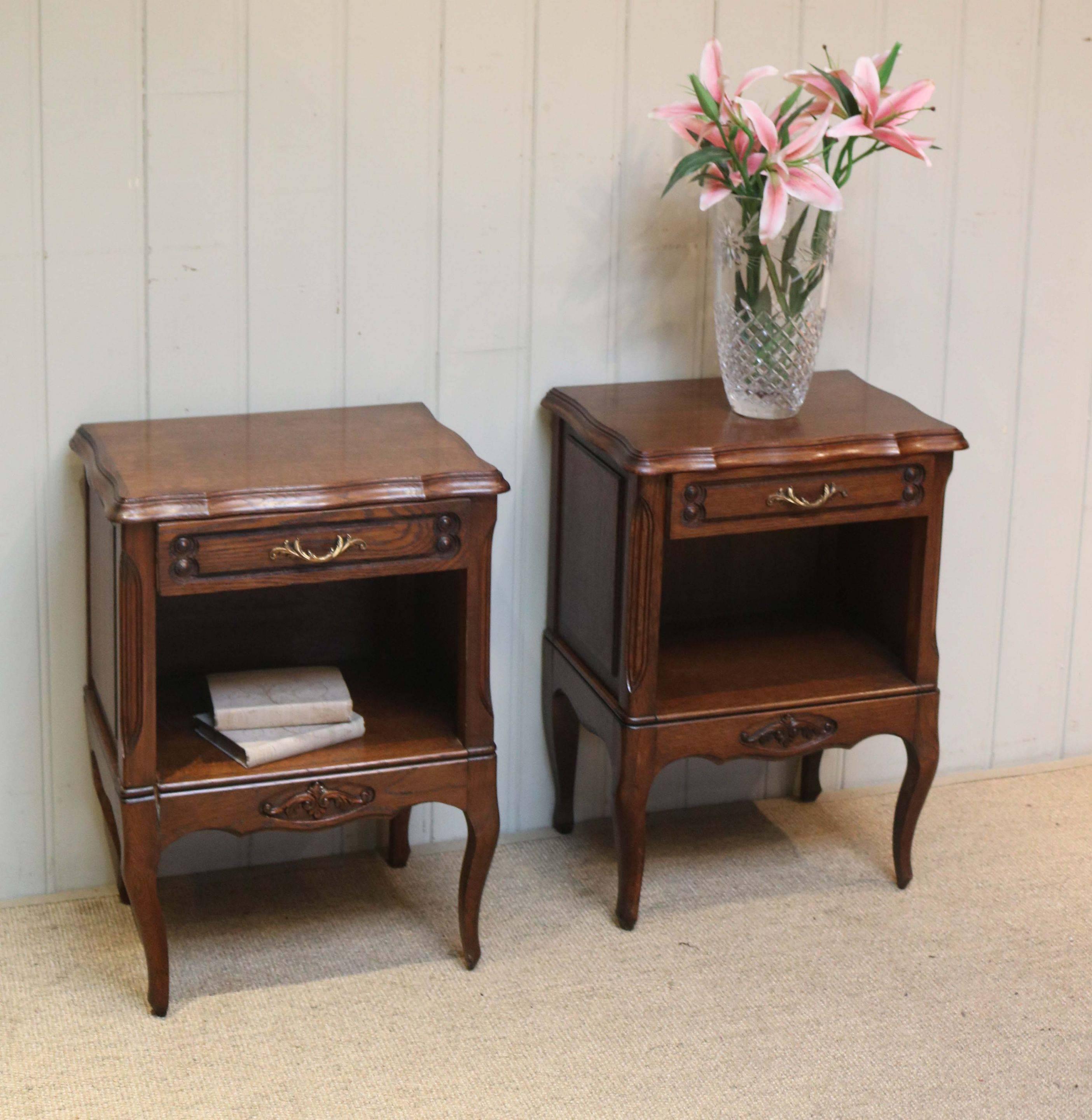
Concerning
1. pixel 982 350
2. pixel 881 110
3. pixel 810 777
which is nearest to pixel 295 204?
pixel 881 110

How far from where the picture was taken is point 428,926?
98.5 inches

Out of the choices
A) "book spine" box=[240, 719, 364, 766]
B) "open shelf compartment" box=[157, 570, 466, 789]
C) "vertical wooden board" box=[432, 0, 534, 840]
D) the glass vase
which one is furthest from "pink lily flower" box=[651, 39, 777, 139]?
"book spine" box=[240, 719, 364, 766]

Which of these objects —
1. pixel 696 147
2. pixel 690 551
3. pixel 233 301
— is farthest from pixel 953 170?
pixel 233 301

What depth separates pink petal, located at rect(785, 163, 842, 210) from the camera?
7.30ft

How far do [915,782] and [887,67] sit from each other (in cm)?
111

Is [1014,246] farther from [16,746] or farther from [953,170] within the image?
[16,746]

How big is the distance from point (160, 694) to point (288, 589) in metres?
0.26

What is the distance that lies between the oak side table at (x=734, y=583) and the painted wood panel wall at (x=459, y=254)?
12 cm

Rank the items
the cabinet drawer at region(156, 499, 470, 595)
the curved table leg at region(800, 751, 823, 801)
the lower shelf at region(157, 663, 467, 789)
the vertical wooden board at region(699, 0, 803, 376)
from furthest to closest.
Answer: the curved table leg at region(800, 751, 823, 801)
the vertical wooden board at region(699, 0, 803, 376)
the lower shelf at region(157, 663, 467, 789)
the cabinet drawer at region(156, 499, 470, 595)

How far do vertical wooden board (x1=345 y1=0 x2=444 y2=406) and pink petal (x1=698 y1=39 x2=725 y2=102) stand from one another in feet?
1.29

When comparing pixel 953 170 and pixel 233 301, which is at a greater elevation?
pixel 953 170

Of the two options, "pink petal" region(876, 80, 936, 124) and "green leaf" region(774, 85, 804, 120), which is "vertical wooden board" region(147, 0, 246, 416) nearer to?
"green leaf" region(774, 85, 804, 120)

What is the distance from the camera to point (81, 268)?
230 cm

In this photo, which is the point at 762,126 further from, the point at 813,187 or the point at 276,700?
the point at 276,700
